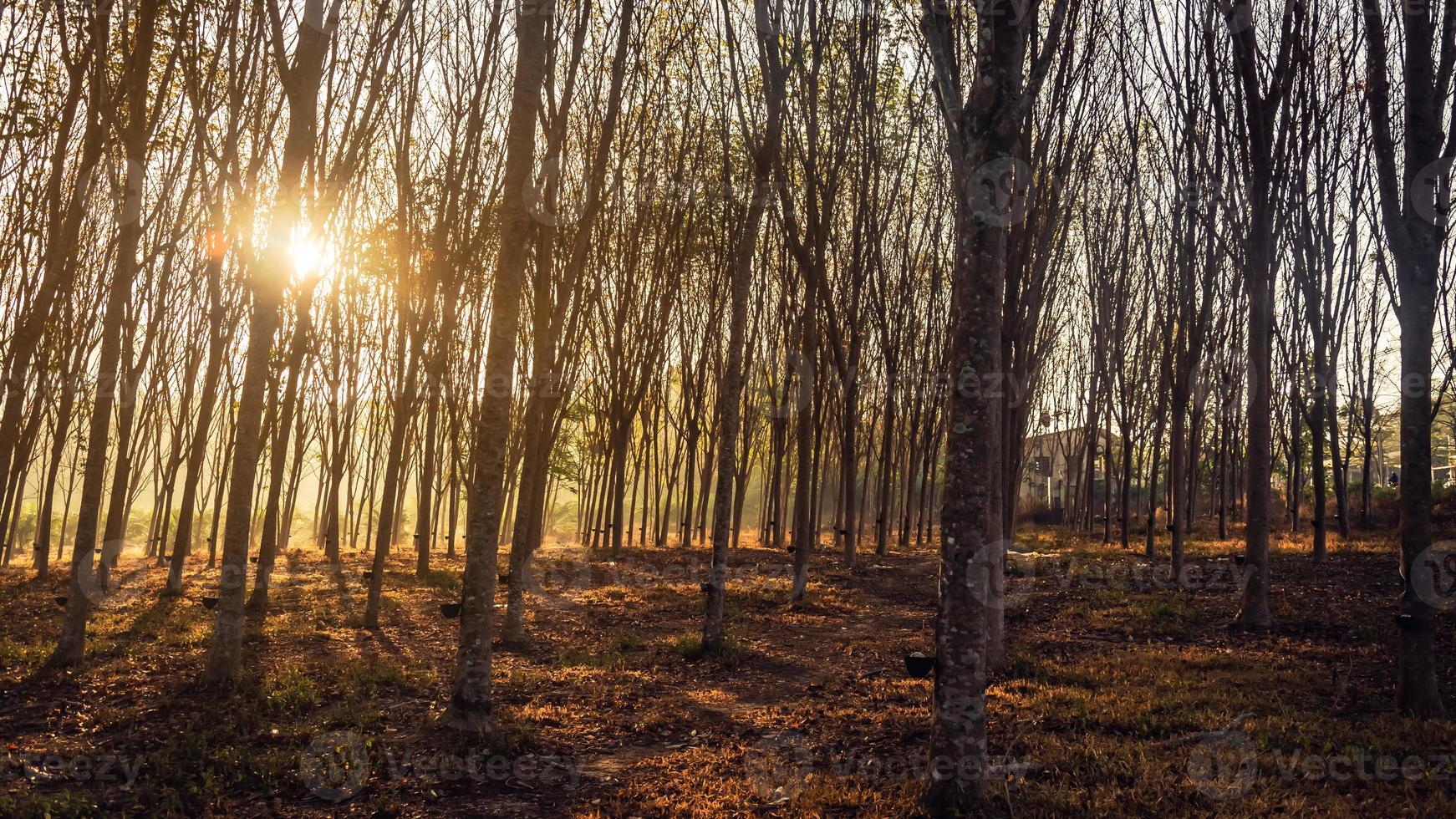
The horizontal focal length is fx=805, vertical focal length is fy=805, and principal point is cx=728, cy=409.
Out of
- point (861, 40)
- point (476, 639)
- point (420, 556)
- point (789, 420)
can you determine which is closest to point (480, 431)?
point (476, 639)

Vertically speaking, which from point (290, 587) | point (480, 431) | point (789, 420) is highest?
point (789, 420)

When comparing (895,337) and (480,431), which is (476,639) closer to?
(480,431)

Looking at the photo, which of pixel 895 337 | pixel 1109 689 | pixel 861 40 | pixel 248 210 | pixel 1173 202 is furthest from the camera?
pixel 895 337

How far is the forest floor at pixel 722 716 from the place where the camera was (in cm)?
457

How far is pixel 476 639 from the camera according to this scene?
607cm

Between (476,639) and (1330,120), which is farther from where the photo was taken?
(1330,120)

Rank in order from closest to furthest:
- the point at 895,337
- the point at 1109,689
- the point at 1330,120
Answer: the point at 1109,689, the point at 1330,120, the point at 895,337

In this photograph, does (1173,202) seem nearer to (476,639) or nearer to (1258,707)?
(1258,707)

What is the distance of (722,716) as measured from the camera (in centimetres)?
683

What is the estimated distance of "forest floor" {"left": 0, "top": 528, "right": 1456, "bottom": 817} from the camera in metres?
4.57

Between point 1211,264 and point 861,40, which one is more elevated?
point 861,40

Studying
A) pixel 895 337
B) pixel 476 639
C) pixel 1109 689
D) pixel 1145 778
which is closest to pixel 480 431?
pixel 476 639

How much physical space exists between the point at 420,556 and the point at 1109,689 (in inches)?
502

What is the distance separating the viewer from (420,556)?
15594 mm
